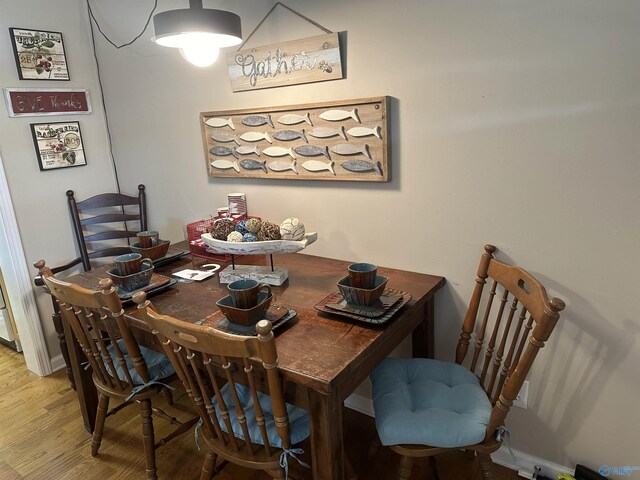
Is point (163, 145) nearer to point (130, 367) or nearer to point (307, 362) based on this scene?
point (130, 367)

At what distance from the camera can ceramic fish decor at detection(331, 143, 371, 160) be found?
1760 millimetres

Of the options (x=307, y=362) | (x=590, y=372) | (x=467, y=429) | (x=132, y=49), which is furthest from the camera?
(x=132, y=49)

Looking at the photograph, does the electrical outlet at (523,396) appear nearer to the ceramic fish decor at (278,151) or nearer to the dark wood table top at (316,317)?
the dark wood table top at (316,317)

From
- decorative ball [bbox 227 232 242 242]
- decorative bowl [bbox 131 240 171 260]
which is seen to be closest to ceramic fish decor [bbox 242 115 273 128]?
decorative ball [bbox 227 232 242 242]

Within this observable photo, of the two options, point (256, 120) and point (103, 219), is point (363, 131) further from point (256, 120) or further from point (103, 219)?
point (103, 219)

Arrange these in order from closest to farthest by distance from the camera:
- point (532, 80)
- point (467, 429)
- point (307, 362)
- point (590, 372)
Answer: point (307, 362), point (467, 429), point (532, 80), point (590, 372)

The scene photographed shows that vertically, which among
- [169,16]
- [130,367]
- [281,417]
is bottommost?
[130,367]

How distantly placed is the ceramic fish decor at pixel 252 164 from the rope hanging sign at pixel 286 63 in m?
0.33

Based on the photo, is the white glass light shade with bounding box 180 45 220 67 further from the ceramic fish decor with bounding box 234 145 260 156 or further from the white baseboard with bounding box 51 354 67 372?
the white baseboard with bounding box 51 354 67 372

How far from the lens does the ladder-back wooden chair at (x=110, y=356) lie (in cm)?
149

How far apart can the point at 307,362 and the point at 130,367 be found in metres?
0.96

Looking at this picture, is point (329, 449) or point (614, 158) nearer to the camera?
point (329, 449)

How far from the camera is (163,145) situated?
2494 mm

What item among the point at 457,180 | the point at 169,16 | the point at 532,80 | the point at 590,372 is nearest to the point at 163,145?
the point at 169,16
